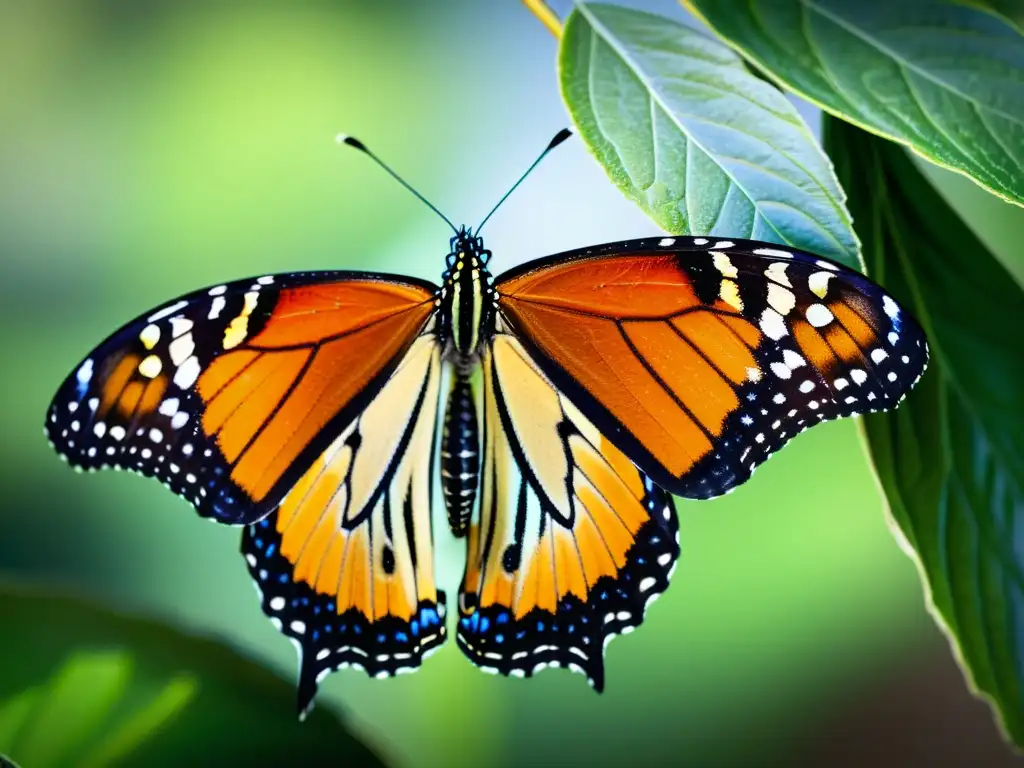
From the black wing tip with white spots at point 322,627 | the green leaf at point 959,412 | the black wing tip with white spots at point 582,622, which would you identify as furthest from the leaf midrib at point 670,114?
the black wing tip with white spots at point 322,627

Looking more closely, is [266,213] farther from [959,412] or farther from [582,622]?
[959,412]

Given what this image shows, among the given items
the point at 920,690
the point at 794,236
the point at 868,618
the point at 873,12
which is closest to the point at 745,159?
the point at 794,236

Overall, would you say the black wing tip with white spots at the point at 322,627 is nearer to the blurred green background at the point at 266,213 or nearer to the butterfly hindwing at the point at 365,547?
the butterfly hindwing at the point at 365,547

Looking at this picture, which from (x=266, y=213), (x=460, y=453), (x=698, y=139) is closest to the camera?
(x=698, y=139)

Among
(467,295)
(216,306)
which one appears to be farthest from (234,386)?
(467,295)

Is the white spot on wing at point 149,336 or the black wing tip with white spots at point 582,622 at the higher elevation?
the white spot on wing at point 149,336

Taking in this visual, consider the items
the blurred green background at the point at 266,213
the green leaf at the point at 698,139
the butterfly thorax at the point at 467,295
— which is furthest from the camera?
the blurred green background at the point at 266,213

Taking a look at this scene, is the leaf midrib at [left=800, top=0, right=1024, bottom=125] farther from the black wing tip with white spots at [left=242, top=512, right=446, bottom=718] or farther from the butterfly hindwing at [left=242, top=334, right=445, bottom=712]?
the black wing tip with white spots at [left=242, top=512, right=446, bottom=718]
